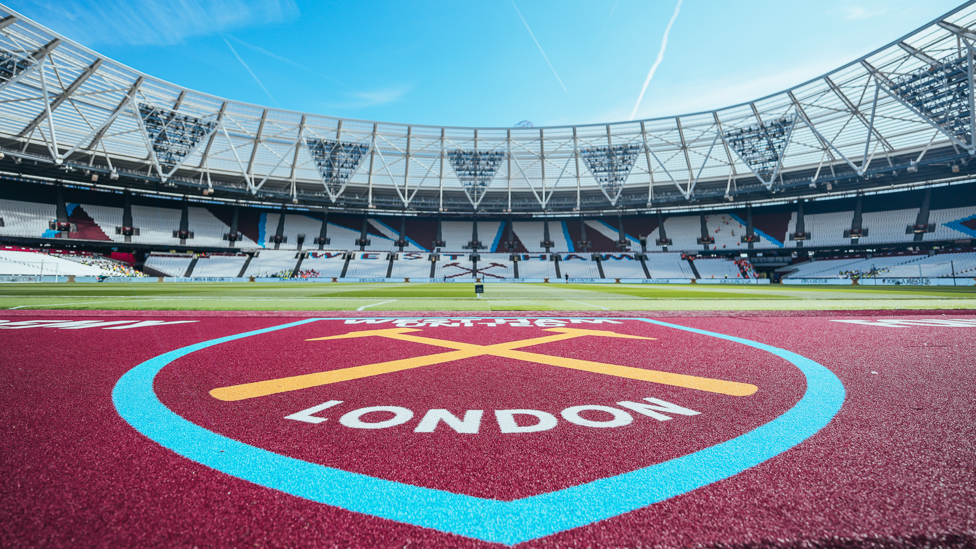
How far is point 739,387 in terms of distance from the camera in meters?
2.98

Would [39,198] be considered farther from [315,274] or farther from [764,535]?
[764,535]

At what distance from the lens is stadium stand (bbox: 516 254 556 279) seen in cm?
5003

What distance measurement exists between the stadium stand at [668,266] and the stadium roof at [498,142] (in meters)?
7.05

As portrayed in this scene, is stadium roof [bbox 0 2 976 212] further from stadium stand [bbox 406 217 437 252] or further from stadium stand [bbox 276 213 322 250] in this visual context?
stadium stand [bbox 276 213 322 250]

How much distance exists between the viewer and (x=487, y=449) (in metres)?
1.85

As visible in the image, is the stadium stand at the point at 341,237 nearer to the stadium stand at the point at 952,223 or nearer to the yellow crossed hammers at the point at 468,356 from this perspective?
the yellow crossed hammers at the point at 468,356

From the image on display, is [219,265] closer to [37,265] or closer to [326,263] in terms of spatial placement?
[326,263]

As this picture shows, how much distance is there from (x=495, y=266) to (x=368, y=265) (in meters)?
17.1

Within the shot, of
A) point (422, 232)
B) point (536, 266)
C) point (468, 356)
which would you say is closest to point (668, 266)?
point (536, 266)

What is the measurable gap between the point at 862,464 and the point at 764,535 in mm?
948

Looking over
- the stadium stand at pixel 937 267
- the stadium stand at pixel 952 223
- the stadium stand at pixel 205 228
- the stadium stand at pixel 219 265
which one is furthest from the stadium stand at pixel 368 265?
the stadium stand at pixel 952 223

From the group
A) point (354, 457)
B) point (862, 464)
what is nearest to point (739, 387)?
point (862, 464)

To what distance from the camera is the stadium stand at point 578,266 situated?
162 ft

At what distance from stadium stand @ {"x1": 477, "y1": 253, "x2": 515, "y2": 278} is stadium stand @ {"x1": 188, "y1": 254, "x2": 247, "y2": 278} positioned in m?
29.5
